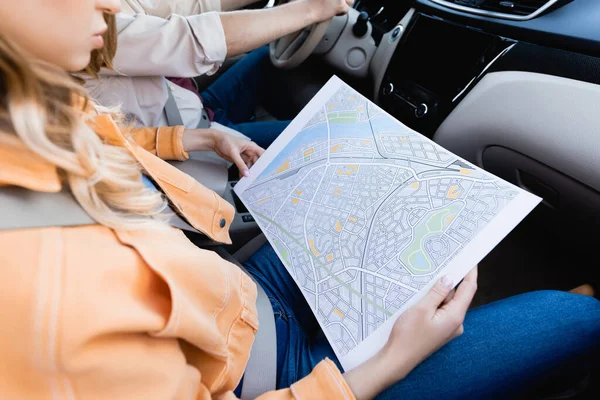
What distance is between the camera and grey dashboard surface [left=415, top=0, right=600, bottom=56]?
2.54 feet

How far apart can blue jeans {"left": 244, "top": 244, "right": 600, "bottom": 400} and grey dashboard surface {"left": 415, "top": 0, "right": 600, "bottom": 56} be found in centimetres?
47

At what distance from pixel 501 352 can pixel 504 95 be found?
0.51m

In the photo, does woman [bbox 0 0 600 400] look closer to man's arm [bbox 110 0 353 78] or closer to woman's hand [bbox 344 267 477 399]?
woman's hand [bbox 344 267 477 399]

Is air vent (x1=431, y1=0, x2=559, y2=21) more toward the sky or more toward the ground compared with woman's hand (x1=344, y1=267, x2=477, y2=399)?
more toward the sky

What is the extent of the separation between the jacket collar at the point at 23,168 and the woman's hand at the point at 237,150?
1.71 feet

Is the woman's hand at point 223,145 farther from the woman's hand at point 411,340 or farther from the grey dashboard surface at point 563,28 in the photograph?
the grey dashboard surface at point 563,28

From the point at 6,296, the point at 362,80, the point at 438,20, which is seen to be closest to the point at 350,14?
the point at 362,80

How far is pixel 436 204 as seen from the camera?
0.65 meters

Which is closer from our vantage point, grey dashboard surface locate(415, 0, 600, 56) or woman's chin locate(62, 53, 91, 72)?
woman's chin locate(62, 53, 91, 72)

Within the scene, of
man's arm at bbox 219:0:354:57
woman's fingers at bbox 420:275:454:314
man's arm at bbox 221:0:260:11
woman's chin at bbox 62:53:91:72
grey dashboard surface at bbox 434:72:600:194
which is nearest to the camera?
woman's chin at bbox 62:53:91:72

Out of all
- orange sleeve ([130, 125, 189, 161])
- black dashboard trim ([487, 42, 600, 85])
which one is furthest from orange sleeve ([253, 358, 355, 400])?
black dashboard trim ([487, 42, 600, 85])

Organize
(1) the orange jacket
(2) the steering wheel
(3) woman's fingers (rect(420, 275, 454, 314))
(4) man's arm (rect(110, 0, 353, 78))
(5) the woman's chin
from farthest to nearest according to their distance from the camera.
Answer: (2) the steering wheel < (4) man's arm (rect(110, 0, 353, 78)) < (3) woman's fingers (rect(420, 275, 454, 314)) < (5) the woman's chin < (1) the orange jacket

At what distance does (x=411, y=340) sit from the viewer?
55 centimetres

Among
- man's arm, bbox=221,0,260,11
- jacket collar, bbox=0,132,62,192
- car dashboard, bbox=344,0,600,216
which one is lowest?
man's arm, bbox=221,0,260,11
